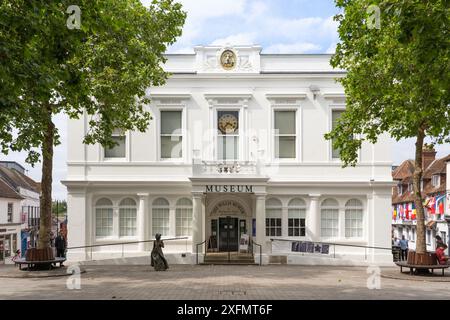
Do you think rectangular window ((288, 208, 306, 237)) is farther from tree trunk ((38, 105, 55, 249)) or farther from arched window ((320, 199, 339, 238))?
tree trunk ((38, 105, 55, 249))

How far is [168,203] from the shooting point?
2784 cm

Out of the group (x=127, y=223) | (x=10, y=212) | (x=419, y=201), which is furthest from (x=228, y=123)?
(x=10, y=212)

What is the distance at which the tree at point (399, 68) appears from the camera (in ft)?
35.9

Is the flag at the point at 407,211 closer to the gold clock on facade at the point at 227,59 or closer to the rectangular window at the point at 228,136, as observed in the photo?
the rectangular window at the point at 228,136

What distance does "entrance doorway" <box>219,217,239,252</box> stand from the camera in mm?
28406

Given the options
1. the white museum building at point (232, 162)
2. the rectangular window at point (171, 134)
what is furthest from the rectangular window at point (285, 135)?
the rectangular window at point (171, 134)

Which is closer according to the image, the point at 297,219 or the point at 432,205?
the point at 297,219

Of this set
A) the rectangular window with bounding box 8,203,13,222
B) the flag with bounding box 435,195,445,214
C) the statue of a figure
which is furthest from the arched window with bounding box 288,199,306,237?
the rectangular window with bounding box 8,203,13,222

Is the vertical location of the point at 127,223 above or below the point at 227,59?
below

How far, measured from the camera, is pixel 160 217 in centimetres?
2788

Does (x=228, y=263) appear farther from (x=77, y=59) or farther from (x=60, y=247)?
(x=77, y=59)

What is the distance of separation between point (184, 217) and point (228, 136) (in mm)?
4578

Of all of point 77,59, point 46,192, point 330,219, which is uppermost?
point 77,59

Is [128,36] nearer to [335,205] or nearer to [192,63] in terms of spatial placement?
[192,63]
